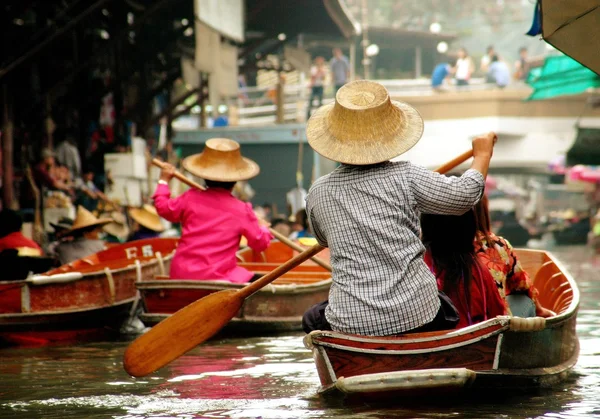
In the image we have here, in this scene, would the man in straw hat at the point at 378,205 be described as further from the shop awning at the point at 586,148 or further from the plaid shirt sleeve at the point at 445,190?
the shop awning at the point at 586,148

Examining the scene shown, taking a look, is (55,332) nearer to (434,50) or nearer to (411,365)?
(411,365)

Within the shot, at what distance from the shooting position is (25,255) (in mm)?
8312

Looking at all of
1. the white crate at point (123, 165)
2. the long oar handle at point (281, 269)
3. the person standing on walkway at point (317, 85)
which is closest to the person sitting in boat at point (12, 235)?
the long oar handle at point (281, 269)

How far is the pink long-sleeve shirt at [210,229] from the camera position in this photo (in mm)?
7930

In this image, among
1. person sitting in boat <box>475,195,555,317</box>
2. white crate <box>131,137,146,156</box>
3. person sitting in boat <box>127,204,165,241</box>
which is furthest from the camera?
white crate <box>131,137,146,156</box>

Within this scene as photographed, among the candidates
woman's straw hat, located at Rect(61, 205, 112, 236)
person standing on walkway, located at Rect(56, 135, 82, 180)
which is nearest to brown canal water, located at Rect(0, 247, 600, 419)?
woman's straw hat, located at Rect(61, 205, 112, 236)

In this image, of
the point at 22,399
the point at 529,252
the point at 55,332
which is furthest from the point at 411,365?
the point at 55,332

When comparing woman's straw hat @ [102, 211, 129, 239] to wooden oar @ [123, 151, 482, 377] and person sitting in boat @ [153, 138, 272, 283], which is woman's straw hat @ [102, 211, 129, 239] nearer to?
person sitting in boat @ [153, 138, 272, 283]

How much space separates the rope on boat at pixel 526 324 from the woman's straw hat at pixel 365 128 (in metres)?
0.97

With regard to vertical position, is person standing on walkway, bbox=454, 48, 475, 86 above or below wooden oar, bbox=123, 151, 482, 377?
above

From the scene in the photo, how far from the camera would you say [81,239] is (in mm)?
10016

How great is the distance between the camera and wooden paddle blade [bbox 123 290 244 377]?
5535 mm

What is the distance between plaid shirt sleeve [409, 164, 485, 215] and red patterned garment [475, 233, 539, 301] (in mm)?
827

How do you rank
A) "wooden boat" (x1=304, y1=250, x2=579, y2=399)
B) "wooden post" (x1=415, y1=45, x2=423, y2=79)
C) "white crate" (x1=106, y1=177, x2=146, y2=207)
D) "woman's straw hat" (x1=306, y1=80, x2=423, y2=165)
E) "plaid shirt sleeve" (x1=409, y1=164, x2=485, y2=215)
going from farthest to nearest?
"wooden post" (x1=415, y1=45, x2=423, y2=79) → "white crate" (x1=106, y1=177, x2=146, y2=207) → "wooden boat" (x1=304, y1=250, x2=579, y2=399) → "woman's straw hat" (x1=306, y1=80, x2=423, y2=165) → "plaid shirt sleeve" (x1=409, y1=164, x2=485, y2=215)
